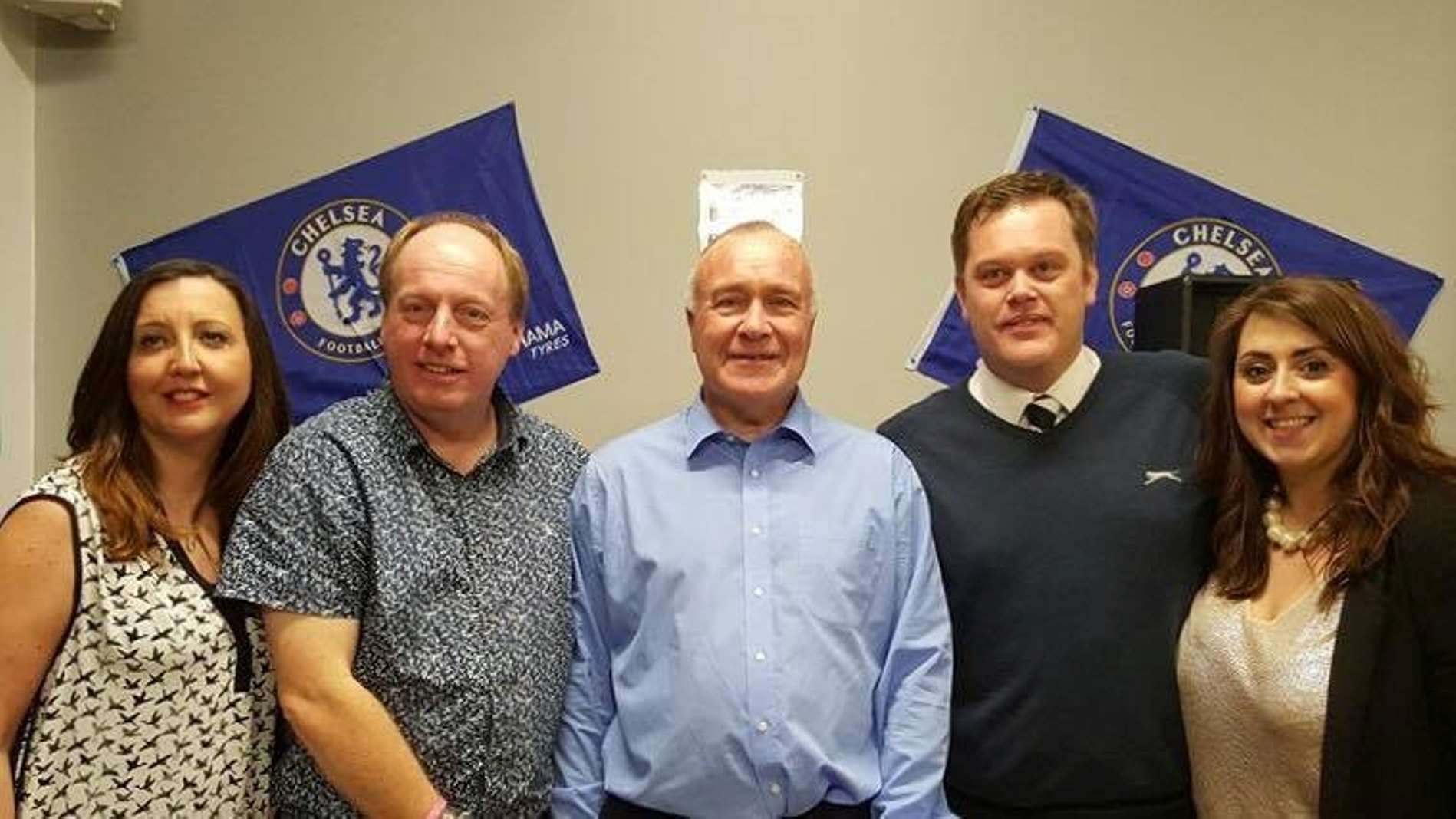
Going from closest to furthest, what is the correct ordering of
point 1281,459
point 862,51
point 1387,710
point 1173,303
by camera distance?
point 1387,710 < point 1281,459 < point 1173,303 < point 862,51

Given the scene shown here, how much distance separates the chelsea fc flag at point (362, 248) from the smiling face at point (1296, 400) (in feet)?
6.10

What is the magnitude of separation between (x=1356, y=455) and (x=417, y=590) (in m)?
1.47

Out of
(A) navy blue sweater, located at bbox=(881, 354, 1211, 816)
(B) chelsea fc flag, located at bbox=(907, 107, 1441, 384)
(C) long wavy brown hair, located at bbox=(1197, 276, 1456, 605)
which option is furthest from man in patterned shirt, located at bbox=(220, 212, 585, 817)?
(B) chelsea fc flag, located at bbox=(907, 107, 1441, 384)

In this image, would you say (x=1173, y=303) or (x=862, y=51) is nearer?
(x=1173, y=303)

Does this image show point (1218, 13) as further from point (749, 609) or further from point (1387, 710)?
point (749, 609)

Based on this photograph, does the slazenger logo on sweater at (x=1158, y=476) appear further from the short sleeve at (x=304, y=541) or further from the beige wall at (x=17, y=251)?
the beige wall at (x=17, y=251)

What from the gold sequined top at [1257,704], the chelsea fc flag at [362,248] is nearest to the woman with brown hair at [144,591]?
the chelsea fc flag at [362,248]

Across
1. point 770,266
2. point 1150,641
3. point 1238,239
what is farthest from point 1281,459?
point 1238,239

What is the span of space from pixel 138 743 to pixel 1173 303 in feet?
7.44

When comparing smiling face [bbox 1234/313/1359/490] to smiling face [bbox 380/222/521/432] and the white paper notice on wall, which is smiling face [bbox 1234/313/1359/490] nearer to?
smiling face [bbox 380/222/521/432]

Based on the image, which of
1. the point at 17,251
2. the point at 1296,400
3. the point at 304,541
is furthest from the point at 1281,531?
the point at 17,251

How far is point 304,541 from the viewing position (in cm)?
156

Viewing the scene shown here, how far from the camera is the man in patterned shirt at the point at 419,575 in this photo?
1544mm

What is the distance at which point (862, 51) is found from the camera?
3.15 metres
